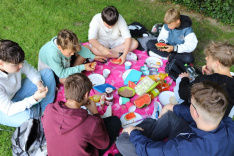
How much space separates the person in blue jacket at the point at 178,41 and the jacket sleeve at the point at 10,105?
2.67m

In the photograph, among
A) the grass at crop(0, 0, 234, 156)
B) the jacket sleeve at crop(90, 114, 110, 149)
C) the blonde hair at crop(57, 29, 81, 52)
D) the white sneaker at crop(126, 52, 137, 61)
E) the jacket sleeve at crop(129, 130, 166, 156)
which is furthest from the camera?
the grass at crop(0, 0, 234, 156)

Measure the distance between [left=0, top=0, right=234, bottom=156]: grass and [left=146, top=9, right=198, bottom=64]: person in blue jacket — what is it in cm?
61

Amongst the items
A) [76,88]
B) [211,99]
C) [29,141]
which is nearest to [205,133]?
[211,99]

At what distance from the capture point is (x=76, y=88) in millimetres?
2066

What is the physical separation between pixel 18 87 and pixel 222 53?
298cm

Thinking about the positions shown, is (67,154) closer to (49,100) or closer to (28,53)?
(49,100)

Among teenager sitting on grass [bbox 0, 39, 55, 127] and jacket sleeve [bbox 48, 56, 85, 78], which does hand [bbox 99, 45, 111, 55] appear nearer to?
jacket sleeve [bbox 48, 56, 85, 78]

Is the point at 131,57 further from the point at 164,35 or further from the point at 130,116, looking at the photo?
the point at 130,116

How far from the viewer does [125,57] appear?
12.6 ft

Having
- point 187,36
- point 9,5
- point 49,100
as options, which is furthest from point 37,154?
point 9,5

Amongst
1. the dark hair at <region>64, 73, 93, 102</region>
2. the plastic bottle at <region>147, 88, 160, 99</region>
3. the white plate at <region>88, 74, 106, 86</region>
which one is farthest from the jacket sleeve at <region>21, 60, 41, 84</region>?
the plastic bottle at <region>147, 88, 160, 99</region>

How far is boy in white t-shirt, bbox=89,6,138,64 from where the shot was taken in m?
3.75

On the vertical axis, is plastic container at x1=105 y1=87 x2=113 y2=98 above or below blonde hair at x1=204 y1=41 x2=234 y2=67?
below

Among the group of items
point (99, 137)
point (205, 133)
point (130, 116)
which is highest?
point (205, 133)
